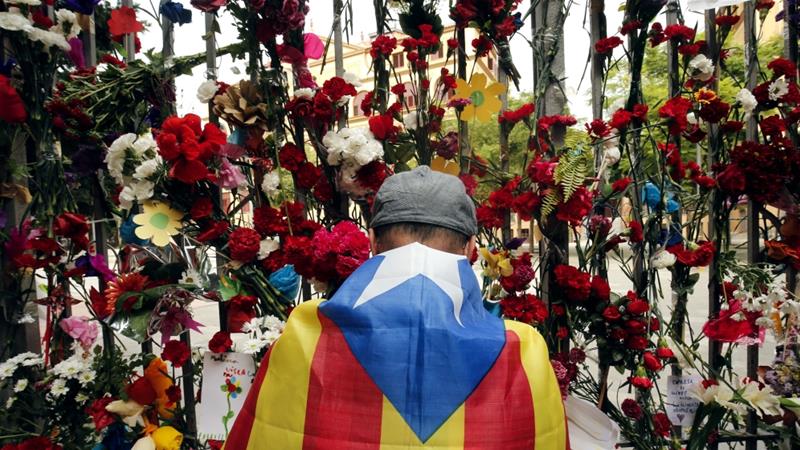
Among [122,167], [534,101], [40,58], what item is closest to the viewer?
[122,167]

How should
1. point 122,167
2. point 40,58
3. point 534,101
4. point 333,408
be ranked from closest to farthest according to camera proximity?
point 333,408 < point 122,167 < point 534,101 < point 40,58

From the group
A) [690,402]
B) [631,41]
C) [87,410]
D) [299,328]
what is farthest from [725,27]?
[87,410]

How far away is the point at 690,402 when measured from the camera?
5.72 feet

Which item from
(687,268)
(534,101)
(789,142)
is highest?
(534,101)

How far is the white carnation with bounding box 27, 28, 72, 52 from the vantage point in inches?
70.7

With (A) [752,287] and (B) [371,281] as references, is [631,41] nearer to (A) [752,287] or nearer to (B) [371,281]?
(A) [752,287]

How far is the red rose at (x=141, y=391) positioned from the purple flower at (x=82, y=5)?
1.26m

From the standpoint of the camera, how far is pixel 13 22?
175 cm

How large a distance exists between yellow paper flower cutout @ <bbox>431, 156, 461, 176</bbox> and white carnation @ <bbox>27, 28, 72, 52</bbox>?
1.27 m

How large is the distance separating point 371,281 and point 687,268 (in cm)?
123

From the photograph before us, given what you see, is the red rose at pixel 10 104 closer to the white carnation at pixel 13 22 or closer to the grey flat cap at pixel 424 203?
the white carnation at pixel 13 22

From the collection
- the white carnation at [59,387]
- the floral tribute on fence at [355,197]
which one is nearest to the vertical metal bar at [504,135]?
the floral tribute on fence at [355,197]

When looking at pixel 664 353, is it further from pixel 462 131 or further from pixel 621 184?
pixel 462 131

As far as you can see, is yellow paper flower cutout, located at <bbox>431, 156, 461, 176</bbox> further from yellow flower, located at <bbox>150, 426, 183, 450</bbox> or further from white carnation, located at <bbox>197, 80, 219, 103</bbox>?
yellow flower, located at <bbox>150, 426, 183, 450</bbox>
